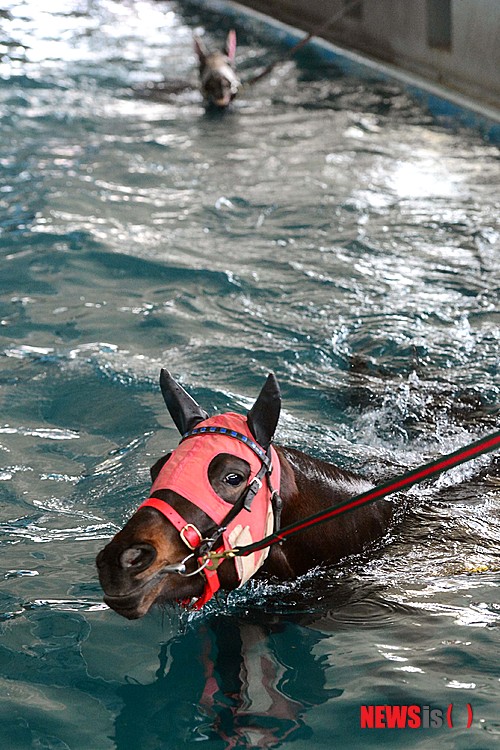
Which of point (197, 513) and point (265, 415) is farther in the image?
point (265, 415)

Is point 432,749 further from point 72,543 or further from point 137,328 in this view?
point 137,328

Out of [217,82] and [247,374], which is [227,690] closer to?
[247,374]

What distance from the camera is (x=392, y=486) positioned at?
2785mm

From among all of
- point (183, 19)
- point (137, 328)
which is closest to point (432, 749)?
point (137, 328)

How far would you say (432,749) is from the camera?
107 inches

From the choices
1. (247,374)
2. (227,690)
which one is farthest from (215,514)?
(247,374)

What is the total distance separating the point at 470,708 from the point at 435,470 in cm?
76

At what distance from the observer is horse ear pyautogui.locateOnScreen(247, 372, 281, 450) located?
9.70ft

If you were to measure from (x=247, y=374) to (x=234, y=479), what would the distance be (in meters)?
3.03

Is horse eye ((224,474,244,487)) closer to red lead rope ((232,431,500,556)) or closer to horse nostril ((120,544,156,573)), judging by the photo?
red lead rope ((232,431,500,556))

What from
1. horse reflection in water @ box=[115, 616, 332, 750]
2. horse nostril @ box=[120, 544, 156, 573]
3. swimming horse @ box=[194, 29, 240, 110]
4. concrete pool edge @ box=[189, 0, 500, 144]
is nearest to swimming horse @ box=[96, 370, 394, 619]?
horse nostril @ box=[120, 544, 156, 573]

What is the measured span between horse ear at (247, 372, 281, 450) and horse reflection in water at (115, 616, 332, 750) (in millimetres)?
705

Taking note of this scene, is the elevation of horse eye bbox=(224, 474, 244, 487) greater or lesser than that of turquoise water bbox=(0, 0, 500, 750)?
greater

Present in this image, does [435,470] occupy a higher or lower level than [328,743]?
higher
